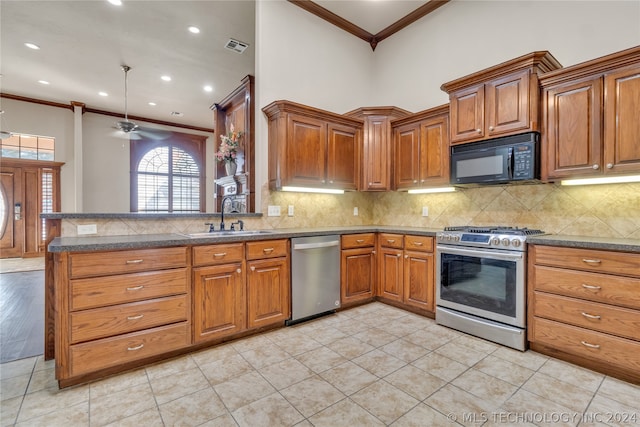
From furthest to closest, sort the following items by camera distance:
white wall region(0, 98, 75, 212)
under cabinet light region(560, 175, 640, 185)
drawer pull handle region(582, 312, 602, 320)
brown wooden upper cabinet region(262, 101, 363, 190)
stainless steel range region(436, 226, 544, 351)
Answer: white wall region(0, 98, 75, 212) < brown wooden upper cabinet region(262, 101, 363, 190) < stainless steel range region(436, 226, 544, 351) < under cabinet light region(560, 175, 640, 185) < drawer pull handle region(582, 312, 602, 320)

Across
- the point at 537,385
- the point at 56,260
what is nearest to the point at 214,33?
the point at 56,260

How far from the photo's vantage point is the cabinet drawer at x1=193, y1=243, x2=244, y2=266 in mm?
2332

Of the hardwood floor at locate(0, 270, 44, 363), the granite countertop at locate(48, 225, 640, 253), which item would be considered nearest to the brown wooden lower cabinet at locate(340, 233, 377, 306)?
the granite countertop at locate(48, 225, 640, 253)

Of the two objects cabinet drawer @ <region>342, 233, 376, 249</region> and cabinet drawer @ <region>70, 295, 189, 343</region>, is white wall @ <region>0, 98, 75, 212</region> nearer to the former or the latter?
cabinet drawer @ <region>70, 295, 189, 343</region>

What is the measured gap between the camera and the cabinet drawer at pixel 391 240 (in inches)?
131

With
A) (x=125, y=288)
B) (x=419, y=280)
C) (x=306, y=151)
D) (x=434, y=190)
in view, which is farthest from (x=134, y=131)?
(x=419, y=280)

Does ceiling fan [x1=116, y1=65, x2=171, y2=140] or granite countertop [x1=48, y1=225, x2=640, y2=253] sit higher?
ceiling fan [x1=116, y1=65, x2=171, y2=140]

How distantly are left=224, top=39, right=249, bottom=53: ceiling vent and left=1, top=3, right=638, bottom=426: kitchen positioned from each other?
895mm

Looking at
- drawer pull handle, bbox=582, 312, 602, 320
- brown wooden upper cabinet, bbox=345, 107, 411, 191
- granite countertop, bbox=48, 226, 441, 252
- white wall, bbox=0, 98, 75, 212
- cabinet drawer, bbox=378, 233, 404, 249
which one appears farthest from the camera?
white wall, bbox=0, 98, 75, 212

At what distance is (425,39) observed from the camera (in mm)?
3920

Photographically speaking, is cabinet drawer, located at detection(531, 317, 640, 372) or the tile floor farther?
cabinet drawer, located at detection(531, 317, 640, 372)

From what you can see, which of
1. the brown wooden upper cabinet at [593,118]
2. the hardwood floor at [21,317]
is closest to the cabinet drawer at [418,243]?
the brown wooden upper cabinet at [593,118]

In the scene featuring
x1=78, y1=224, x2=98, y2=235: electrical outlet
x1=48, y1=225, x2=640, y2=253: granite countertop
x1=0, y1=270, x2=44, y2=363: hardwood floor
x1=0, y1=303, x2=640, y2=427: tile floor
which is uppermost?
x1=78, y1=224, x2=98, y2=235: electrical outlet

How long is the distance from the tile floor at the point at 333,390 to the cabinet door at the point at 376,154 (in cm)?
194
